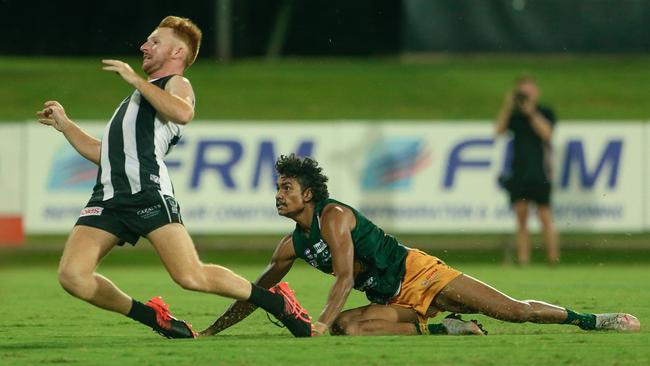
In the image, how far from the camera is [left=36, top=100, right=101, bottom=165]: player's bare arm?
31.0 feet

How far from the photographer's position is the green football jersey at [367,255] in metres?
9.49

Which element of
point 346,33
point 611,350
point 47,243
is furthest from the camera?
point 346,33

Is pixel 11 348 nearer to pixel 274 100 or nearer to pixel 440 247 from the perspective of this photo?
pixel 440 247

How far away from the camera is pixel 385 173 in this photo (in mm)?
18156

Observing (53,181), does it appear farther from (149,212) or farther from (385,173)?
(149,212)

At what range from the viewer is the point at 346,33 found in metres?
27.6

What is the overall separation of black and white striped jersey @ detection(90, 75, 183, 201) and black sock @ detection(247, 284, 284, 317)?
793 mm

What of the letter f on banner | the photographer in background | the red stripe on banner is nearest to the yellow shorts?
the photographer in background

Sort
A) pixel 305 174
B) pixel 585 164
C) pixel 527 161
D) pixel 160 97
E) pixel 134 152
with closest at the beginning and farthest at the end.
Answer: pixel 160 97 < pixel 134 152 < pixel 305 174 < pixel 527 161 < pixel 585 164

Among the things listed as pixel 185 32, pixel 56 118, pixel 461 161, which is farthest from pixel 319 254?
pixel 461 161

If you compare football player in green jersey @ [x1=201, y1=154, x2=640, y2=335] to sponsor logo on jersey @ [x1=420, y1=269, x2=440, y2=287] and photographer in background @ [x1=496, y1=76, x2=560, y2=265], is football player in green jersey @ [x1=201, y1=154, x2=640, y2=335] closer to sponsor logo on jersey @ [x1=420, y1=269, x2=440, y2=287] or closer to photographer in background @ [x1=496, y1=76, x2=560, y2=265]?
sponsor logo on jersey @ [x1=420, y1=269, x2=440, y2=287]

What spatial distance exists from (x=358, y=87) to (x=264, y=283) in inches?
659

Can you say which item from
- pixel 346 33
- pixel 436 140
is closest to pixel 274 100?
pixel 346 33

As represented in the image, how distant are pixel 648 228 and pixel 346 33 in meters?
10.7
